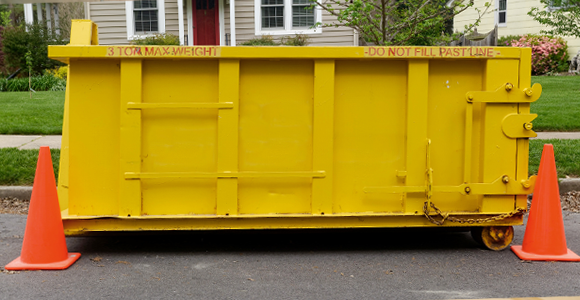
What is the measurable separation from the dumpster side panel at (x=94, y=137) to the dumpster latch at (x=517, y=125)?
314 centimetres

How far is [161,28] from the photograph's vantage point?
1791cm

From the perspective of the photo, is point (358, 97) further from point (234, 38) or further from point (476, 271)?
point (234, 38)

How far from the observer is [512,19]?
23.0 meters

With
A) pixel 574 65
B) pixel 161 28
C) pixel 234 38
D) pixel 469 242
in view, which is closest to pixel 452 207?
pixel 469 242

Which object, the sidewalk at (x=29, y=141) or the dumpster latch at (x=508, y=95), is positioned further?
the sidewalk at (x=29, y=141)

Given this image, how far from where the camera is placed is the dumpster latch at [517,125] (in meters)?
4.40

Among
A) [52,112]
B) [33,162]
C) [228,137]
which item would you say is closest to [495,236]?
[228,137]

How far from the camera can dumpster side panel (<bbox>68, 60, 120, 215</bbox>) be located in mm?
4297

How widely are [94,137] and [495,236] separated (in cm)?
344

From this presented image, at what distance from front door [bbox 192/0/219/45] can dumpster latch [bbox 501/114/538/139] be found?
1474cm

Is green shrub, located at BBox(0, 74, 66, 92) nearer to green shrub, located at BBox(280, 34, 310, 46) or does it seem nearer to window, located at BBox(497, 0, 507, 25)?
green shrub, located at BBox(280, 34, 310, 46)

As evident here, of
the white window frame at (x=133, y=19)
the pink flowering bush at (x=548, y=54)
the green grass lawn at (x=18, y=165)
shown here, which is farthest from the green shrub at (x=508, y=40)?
the green grass lawn at (x=18, y=165)

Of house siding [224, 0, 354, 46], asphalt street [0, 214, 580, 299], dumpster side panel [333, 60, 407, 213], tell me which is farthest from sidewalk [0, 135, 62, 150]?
house siding [224, 0, 354, 46]

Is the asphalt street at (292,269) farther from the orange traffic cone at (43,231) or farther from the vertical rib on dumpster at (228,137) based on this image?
the vertical rib on dumpster at (228,137)
